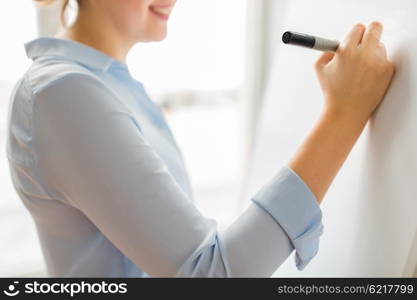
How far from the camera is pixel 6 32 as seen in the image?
1.19 metres

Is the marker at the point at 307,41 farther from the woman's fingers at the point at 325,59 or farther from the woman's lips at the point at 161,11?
the woman's lips at the point at 161,11

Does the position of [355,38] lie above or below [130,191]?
above

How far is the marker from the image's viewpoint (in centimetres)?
53

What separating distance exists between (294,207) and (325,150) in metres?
0.08

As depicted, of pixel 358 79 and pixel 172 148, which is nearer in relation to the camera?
pixel 358 79

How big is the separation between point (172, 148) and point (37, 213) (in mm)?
221

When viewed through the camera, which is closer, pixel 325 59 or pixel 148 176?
pixel 148 176

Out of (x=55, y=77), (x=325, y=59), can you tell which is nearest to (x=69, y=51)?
(x=55, y=77)

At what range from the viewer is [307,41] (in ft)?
1.80

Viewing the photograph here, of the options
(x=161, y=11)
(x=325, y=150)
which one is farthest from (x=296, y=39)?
(x=161, y=11)

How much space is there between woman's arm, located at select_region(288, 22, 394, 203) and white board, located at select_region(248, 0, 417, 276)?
19 mm

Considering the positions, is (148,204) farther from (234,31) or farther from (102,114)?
(234,31)

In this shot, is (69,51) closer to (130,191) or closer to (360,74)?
(130,191)

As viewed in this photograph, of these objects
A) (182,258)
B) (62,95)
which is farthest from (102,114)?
(182,258)
